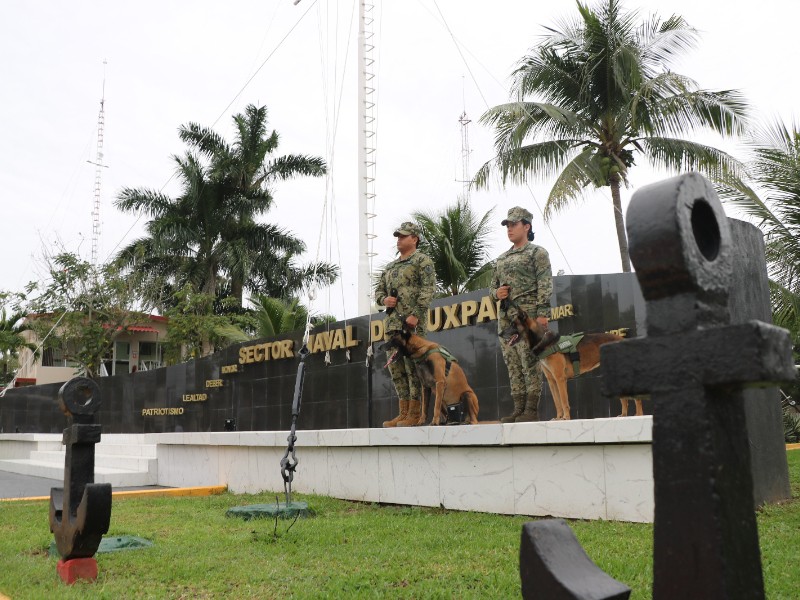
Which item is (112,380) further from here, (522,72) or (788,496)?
(788,496)

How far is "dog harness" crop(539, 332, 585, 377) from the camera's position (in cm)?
699

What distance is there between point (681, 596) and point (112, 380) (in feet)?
72.9

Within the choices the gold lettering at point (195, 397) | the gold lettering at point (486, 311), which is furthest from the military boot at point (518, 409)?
the gold lettering at point (195, 397)

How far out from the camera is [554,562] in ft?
5.05

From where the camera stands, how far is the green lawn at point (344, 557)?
14.1 ft

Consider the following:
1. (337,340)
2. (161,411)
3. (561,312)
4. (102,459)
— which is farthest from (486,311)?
(161,411)

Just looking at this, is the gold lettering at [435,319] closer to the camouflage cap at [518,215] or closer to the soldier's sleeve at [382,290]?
the soldier's sleeve at [382,290]

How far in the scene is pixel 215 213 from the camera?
29875 millimetres

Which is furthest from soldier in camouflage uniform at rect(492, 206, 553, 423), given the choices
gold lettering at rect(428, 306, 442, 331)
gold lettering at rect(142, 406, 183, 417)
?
gold lettering at rect(142, 406, 183, 417)

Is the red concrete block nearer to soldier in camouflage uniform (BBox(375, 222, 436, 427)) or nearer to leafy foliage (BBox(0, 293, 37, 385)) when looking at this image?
soldier in camouflage uniform (BBox(375, 222, 436, 427))

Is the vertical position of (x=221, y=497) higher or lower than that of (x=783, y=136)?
lower

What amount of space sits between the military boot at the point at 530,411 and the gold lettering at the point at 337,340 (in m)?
6.19

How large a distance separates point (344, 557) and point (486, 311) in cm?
543

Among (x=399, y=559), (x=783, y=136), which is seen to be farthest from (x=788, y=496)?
(x=783, y=136)
